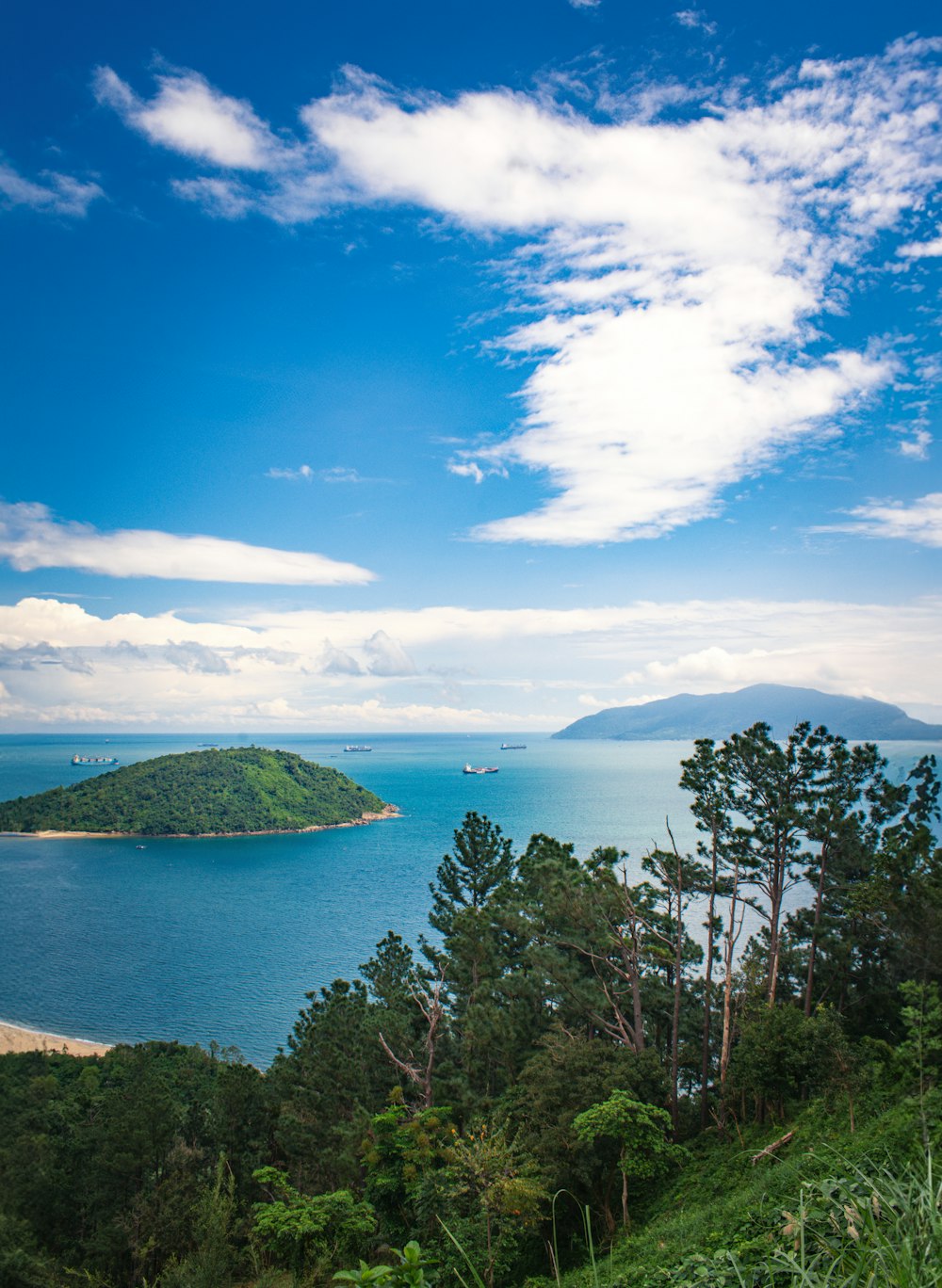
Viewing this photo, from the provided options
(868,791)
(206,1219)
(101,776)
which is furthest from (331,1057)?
(101,776)

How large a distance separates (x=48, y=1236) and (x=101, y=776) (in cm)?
10773

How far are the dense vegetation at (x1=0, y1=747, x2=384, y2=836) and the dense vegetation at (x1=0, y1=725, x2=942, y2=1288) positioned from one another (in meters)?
80.1

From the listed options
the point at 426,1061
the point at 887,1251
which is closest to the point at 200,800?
the point at 426,1061

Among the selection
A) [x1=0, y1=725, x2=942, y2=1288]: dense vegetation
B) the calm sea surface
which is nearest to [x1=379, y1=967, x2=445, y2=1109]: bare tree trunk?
[x1=0, y1=725, x2=942, y2=1288]: dense vegetation

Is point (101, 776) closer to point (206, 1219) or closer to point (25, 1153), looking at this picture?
point (25, 1153)

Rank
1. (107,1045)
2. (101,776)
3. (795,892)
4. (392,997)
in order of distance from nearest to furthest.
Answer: (392,997)
(107,1045)
(795,892)
(101,776)

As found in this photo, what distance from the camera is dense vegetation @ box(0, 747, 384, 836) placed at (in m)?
103

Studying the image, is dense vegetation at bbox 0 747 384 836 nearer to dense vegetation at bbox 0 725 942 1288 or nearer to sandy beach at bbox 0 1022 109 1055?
sandy beach at bbox 0 1022 109 1055

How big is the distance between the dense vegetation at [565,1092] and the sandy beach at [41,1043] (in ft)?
27.1

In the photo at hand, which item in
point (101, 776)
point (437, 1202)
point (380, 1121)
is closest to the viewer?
point (437, 1202)

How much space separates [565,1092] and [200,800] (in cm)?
10399

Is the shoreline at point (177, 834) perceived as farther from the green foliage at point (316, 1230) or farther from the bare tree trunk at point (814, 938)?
the green foliage at point (316, 1230)

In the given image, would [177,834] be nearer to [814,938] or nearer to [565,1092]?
[814,938]

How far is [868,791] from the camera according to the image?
19.2 metres
